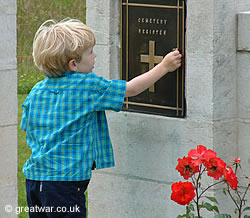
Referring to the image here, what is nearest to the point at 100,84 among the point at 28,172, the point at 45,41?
the point at 45,41

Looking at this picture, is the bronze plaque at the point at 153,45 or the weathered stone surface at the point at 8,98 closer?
the bronze plaque at the point at 153,45

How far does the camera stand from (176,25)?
11.4ft

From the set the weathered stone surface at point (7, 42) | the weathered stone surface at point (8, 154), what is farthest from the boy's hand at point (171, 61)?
the weathered stone surface at point (8, 154)

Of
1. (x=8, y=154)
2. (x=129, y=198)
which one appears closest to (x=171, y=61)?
(x=129, y=198)

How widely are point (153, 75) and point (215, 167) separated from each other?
70cm

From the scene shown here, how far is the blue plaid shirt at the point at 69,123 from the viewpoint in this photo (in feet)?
10.8

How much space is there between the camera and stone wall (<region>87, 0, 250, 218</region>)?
10.9 ft

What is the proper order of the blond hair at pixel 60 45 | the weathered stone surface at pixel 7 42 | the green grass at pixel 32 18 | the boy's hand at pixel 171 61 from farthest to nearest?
the green grass at pixel 32 18 < the weathered stone surface at pixel 7 42 < the boy's hand at pixel 171 61 < the blond hair at pixel 60 45

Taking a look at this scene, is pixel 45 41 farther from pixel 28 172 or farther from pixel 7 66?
pixel 7 66

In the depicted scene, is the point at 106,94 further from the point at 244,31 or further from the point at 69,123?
the point at 244,31

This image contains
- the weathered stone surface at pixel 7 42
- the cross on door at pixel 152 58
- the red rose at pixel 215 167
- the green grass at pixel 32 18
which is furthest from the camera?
the green grass at pixel 32 18

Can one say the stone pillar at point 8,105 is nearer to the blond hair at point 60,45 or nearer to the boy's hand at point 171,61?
the blond hair at point 60,45

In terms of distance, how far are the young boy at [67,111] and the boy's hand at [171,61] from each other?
8 centimetres

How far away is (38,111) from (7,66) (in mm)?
912
